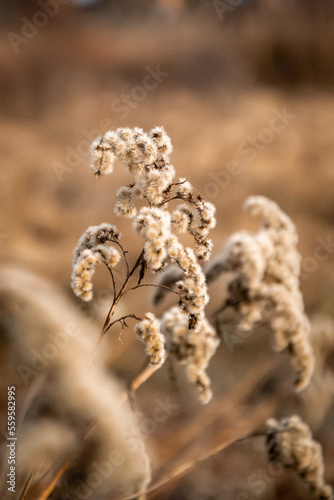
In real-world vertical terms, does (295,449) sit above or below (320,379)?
below

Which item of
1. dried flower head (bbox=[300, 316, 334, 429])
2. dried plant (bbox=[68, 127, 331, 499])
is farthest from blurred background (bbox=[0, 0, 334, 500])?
dried plant (bbox=[68, 127, 331, 499])

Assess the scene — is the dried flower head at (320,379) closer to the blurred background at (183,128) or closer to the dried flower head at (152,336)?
the blurred background at (183,128)

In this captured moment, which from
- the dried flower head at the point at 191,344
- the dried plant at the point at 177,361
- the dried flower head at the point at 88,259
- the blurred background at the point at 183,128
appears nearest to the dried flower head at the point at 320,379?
the blurred background at the point at 183,128

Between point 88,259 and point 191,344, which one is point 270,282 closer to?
point 191,344

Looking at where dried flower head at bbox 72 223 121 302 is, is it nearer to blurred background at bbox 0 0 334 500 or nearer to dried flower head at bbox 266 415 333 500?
blurred background at bbox 0 0 334 500

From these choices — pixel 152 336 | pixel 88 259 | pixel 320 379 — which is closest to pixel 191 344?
pixel 152 336

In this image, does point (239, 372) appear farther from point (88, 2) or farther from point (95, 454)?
point (88, 2)
